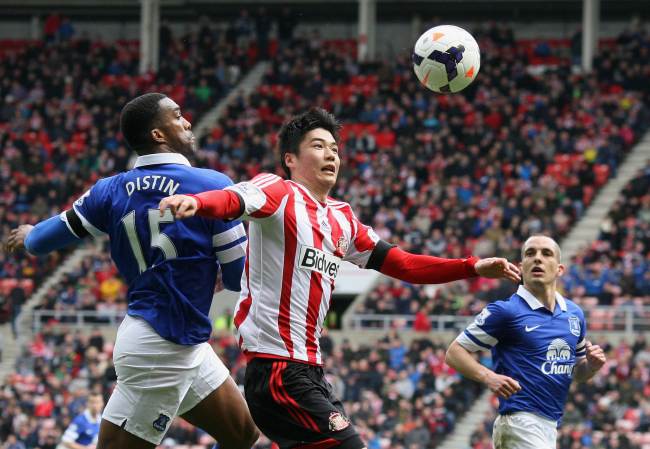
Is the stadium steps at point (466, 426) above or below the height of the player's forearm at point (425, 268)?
below

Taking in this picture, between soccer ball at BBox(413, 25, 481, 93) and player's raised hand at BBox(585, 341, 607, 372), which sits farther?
soccer ball at BBox(413, 25, 481, 93)

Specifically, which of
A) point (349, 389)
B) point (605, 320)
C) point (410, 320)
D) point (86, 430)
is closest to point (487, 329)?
point (86, 430)

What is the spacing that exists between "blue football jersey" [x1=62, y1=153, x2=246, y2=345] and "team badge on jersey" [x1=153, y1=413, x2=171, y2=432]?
1.27 feet

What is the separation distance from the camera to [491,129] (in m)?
27.2

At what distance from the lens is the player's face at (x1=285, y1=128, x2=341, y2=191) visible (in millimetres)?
5779

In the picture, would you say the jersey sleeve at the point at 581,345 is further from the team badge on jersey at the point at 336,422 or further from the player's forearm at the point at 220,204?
the player's forearm at the point at 220,204

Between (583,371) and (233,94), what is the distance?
1009 inches

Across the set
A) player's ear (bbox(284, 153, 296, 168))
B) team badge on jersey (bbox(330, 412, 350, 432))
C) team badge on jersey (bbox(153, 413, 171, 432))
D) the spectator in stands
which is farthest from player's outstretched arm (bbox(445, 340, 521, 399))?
the spectator in stands

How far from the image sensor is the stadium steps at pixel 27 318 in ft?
78.3

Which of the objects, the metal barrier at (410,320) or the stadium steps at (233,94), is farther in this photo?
the stadium steps at (233,94)

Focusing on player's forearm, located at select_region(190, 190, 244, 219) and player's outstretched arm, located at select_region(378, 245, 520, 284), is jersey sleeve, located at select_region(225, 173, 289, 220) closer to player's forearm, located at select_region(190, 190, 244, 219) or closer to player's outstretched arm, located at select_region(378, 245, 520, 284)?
player's forearm, located at select_region(190, 190, 244, 219)

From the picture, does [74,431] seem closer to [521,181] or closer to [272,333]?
[272,333]

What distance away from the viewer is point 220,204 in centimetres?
505

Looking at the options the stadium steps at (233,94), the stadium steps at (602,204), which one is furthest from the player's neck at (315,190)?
the stadium steps at (233,94)
